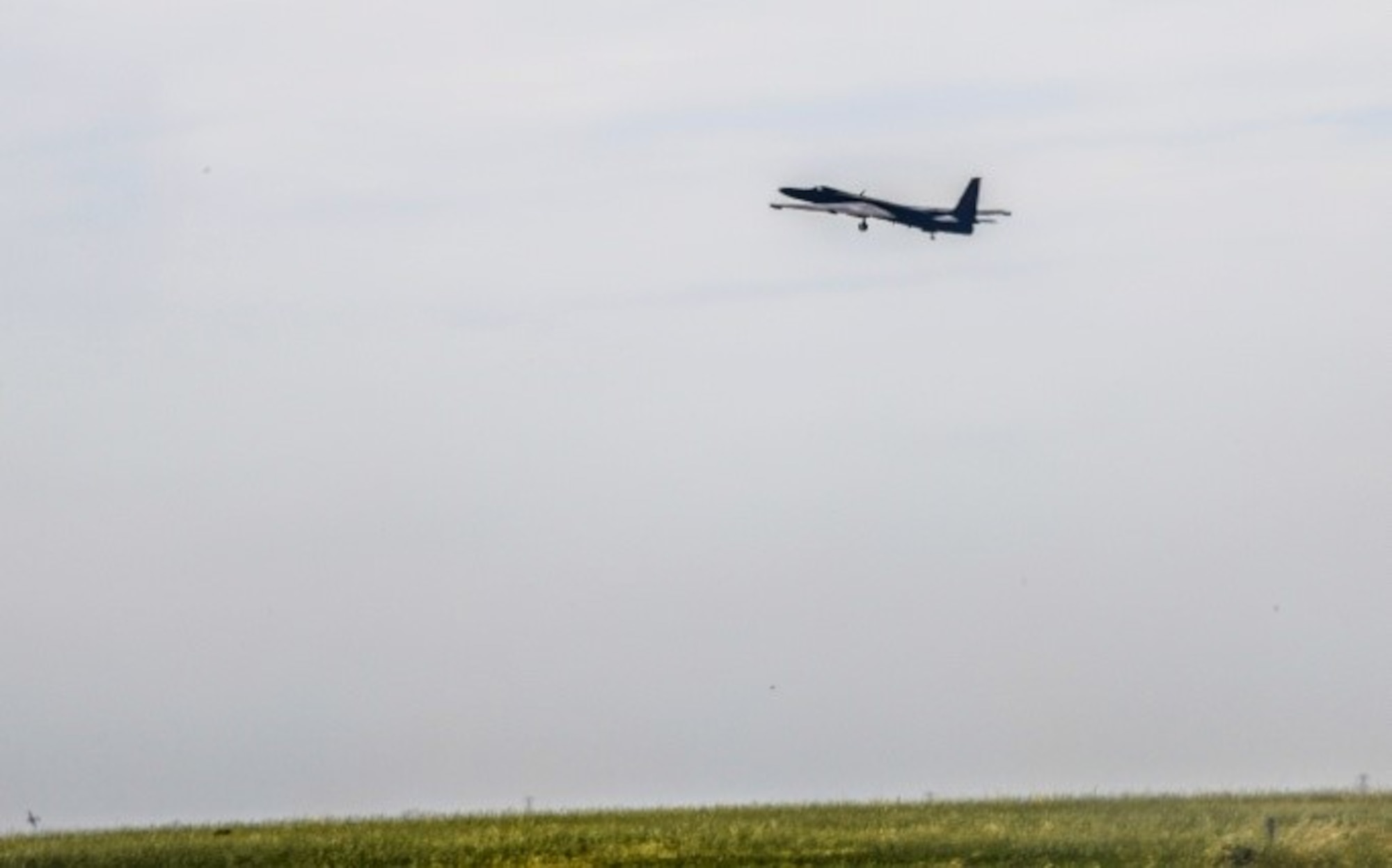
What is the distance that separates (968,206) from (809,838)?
143 feet

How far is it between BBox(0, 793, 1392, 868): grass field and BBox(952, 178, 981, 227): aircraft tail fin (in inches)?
1181

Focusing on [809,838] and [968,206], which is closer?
[809,838]

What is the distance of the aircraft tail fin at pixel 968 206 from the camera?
9569cm

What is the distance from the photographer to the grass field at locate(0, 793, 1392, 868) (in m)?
57.3

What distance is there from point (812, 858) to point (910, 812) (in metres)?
10.8

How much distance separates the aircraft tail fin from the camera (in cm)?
9569

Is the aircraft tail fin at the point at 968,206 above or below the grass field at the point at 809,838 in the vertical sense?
above

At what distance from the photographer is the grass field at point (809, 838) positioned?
5731 centimetres

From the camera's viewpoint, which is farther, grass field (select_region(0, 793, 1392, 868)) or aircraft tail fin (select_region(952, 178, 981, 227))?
aircraft tail fin (select_region(952, 178, 981, 227))

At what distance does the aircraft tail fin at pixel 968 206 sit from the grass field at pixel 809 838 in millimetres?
29992

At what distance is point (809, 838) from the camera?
6062 cm

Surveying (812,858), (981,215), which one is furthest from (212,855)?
(981,215)

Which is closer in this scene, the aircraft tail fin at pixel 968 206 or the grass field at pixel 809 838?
the grass field at pixel 809 838

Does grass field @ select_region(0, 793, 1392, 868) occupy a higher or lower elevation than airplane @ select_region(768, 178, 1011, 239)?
lower
